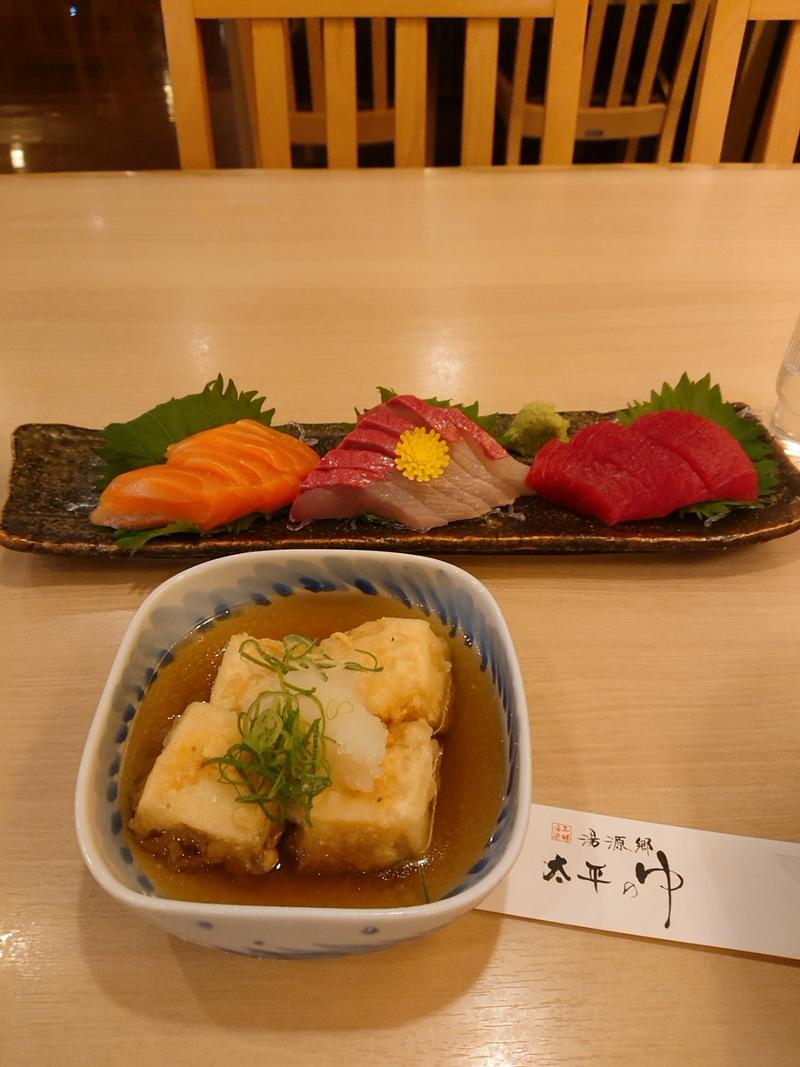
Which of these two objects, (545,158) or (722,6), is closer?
(722,6)

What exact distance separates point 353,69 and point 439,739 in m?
1.86

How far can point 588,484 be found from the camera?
113 centimetres

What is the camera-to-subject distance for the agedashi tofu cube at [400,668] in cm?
79

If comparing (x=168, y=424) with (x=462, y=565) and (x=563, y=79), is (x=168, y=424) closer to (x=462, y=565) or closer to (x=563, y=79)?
(x=462, y=565)

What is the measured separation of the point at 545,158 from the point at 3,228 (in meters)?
1.42

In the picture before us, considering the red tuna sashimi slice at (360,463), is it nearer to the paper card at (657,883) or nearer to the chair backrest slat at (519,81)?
the paper card at (657,883)

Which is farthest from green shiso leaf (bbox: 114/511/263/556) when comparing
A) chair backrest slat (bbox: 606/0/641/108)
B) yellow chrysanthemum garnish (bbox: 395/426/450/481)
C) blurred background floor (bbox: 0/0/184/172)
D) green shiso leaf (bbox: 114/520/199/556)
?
blurred background floor (bbox: 0/0/184/172)

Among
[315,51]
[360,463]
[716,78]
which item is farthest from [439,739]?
[315,51]

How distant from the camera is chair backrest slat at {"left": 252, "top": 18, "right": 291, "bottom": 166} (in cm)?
192

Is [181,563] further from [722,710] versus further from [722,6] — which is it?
[722,6]

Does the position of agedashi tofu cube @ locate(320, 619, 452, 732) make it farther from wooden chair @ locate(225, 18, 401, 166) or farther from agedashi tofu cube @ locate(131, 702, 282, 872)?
wooden chair @ locate(225, 18, 401, 166)

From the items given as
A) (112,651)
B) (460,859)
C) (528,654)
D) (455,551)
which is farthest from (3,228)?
(460,859)

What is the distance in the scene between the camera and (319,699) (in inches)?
29.0

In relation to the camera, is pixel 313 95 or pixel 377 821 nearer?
pixel 377 821
